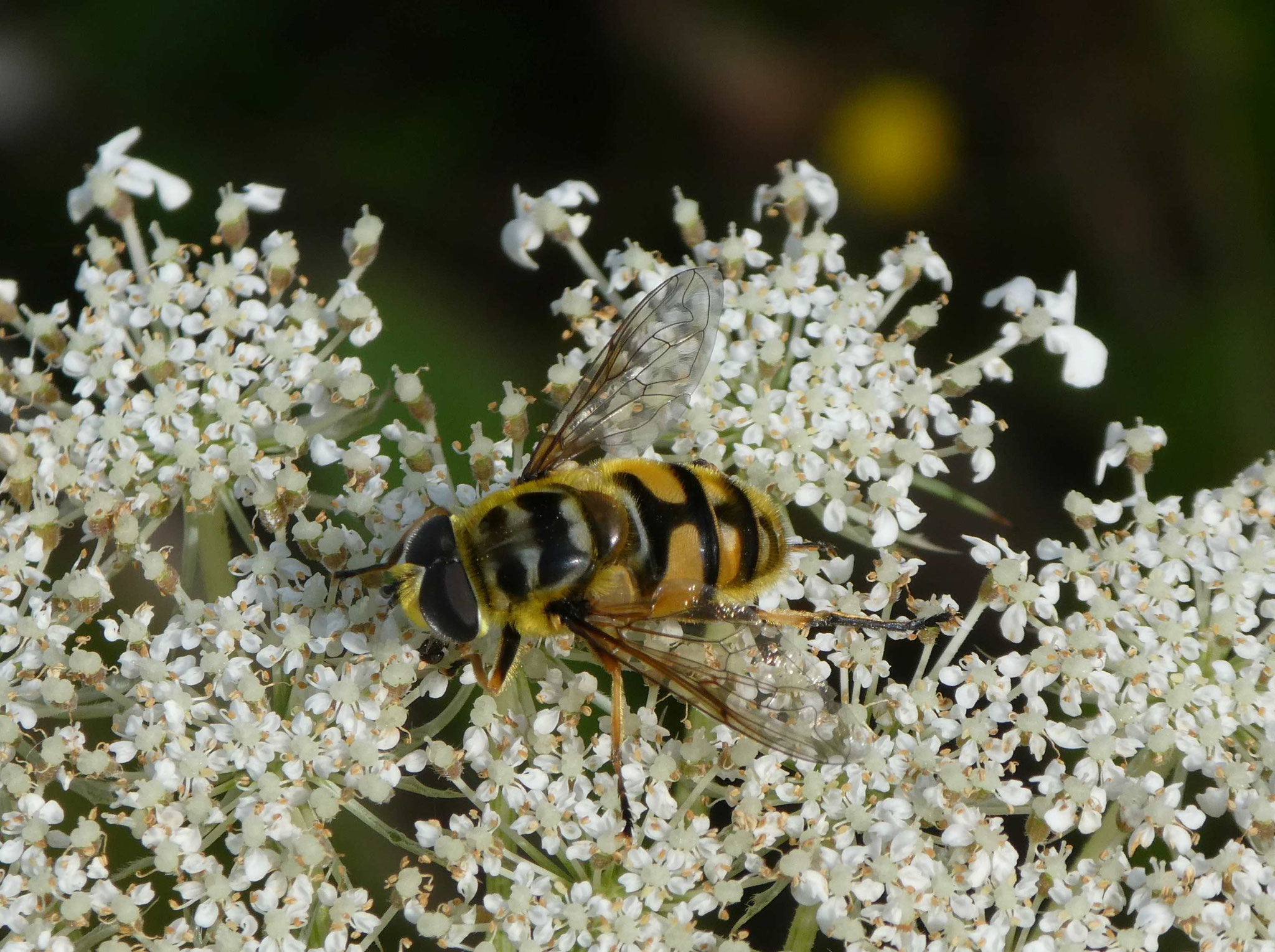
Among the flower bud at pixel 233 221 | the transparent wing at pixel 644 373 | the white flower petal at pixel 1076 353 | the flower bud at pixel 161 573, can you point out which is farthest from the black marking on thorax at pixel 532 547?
the white flower petal at pixel 1076 353

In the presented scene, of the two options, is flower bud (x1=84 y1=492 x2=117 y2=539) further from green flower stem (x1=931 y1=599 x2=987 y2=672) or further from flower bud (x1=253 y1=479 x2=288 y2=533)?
green flower stem (x1=931 y1=599 x2=987 y2=672)

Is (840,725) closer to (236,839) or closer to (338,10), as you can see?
(236,839)

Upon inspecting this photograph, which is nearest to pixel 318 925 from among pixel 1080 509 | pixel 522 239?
pixel 522 239

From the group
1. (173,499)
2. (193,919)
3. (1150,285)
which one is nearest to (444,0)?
(173,499)

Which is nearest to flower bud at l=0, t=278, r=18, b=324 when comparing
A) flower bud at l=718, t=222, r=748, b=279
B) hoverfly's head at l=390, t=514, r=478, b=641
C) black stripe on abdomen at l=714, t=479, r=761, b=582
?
hoverfly's head at l=390, t=514, r=478, b=641

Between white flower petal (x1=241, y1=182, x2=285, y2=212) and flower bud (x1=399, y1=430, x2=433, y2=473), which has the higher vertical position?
white flower petal (x1=241, y1=182, x2=285, y2=212)

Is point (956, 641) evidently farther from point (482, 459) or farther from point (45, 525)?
point (45, 525)
